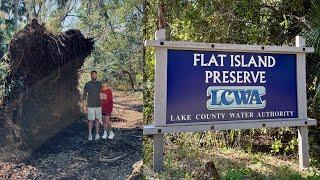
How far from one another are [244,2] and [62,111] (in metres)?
2.86

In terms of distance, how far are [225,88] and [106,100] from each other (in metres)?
1.22

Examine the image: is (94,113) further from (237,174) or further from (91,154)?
(237,174)

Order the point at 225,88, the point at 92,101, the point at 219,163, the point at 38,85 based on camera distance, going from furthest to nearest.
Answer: the point at 219,163 < the point at 225,88 < the point at 92,101 < the point at 38,85

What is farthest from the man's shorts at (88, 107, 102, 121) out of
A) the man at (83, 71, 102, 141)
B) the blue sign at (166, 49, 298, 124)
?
the blue sign at (166, 49, 298, 124)

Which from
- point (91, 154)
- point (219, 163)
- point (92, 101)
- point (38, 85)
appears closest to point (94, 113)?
point (92, 101)

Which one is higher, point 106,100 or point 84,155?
point 106,100

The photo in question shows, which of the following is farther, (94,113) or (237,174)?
(237,174)

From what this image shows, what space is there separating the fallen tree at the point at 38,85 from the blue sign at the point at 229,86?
1011 mm

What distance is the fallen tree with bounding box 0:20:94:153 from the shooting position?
285 centimetres

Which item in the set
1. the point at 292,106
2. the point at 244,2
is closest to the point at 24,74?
the point at 292,106

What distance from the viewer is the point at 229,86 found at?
3.95 meters

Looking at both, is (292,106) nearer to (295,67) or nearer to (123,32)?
(295,67)

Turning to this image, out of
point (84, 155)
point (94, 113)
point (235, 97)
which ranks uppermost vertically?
point (235, 97)

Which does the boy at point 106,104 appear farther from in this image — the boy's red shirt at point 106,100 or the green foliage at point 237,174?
the green foliage at point 237,174
